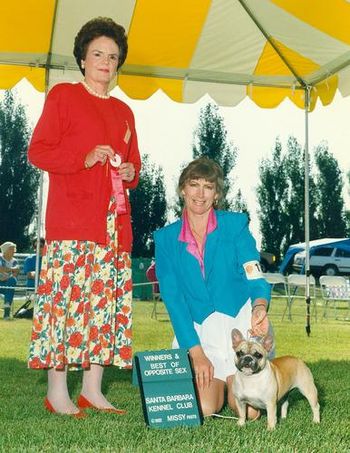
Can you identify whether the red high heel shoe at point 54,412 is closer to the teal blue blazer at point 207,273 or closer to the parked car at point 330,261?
the teal blue blazer at point 207,273

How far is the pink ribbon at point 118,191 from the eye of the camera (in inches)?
132

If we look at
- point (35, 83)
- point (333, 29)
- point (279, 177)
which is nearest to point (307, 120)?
point (333, 29)

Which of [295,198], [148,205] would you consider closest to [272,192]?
[295,198]

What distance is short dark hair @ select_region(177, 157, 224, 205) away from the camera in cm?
338

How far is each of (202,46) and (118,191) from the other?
10.1 feet

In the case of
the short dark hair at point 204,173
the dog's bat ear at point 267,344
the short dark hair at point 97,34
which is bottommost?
the dog's bat ear at point 267,344

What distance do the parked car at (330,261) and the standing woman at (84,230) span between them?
24789 millimetres

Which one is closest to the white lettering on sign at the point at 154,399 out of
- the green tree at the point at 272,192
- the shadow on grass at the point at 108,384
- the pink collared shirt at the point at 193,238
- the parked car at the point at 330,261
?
the pink collared shirt at the point at 193,238

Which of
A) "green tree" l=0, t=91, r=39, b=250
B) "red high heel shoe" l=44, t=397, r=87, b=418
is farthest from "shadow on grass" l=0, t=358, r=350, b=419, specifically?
"green tree" l=0, t=91, r=39, b=250

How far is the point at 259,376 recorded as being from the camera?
2957 mm

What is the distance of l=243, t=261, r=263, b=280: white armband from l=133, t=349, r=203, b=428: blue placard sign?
1.50ft

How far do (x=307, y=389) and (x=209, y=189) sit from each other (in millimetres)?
978

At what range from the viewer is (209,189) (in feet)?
11.1

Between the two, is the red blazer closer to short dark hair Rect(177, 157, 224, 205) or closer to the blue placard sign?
short dark hair Rect(177, 157, 224, 205)
